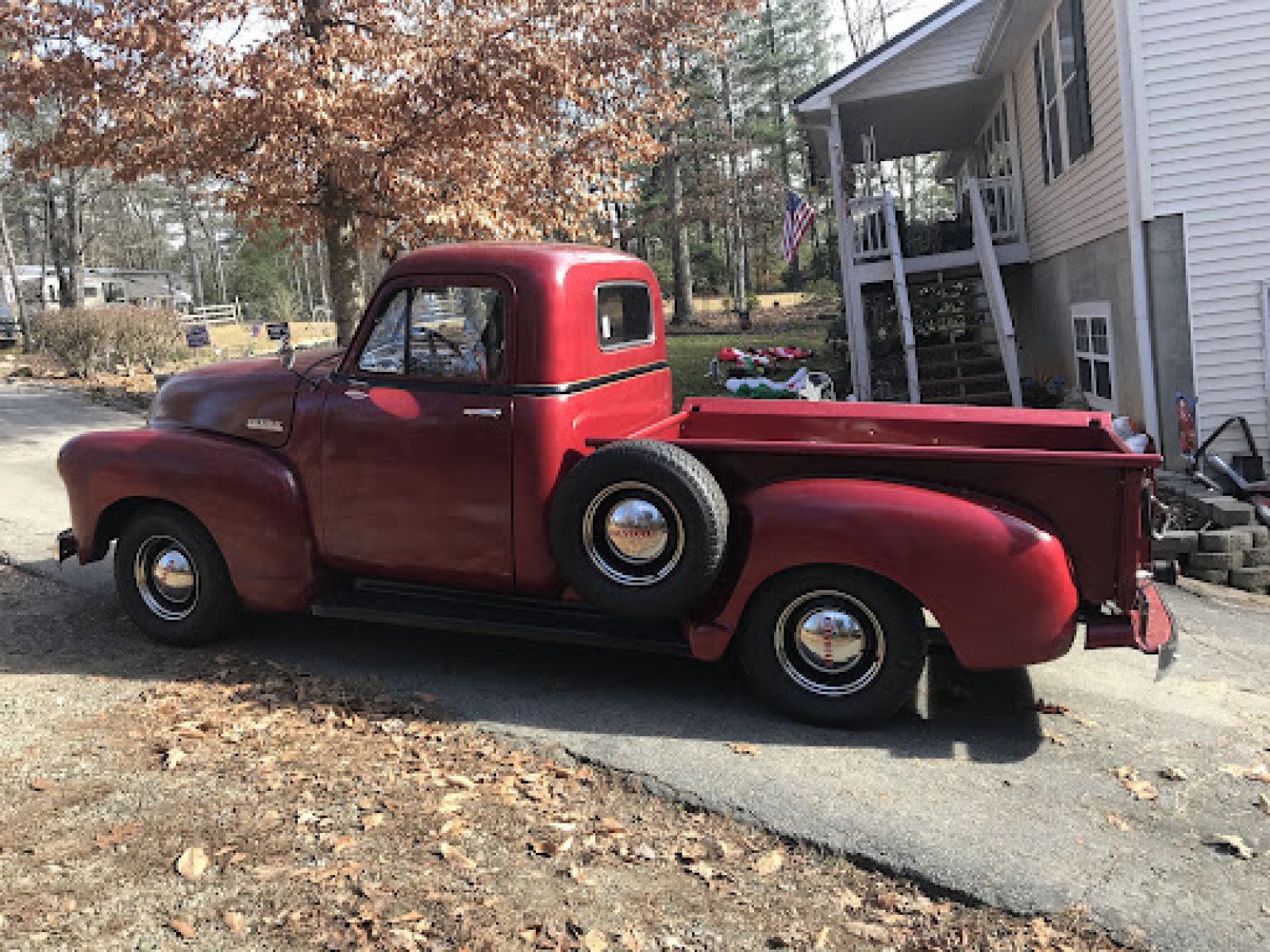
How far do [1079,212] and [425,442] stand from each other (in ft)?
30.0

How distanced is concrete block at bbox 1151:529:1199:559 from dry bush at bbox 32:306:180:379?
16311mm

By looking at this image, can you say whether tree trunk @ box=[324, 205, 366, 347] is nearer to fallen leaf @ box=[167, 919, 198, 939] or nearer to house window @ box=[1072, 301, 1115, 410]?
house window @ box=[1072, 301, 1115, 410]

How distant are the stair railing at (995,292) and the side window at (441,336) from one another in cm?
866

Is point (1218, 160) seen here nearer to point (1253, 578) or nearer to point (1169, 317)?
point (1169, 317)

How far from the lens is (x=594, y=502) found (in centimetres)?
428

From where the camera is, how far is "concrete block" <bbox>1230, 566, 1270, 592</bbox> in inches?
275

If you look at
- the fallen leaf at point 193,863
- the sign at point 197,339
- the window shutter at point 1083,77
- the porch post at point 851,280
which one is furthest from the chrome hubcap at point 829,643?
the sign at point 197,339

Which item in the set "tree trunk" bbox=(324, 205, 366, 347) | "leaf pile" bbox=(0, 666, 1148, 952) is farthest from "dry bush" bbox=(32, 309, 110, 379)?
"leaf pile" bbox=(0, 666, 1148, 952)

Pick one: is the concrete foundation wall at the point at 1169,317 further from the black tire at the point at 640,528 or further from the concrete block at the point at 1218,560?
the black tire at the point at 640,528

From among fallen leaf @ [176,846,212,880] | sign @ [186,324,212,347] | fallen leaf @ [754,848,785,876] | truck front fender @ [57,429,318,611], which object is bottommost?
fallen leaf @ [754,848,785,876]

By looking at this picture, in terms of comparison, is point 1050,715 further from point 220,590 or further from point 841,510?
point 220,590

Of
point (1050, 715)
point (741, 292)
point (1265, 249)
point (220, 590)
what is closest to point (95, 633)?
point (220, 590)

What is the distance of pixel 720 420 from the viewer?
527cm

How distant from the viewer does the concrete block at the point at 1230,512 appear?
7223 mm
